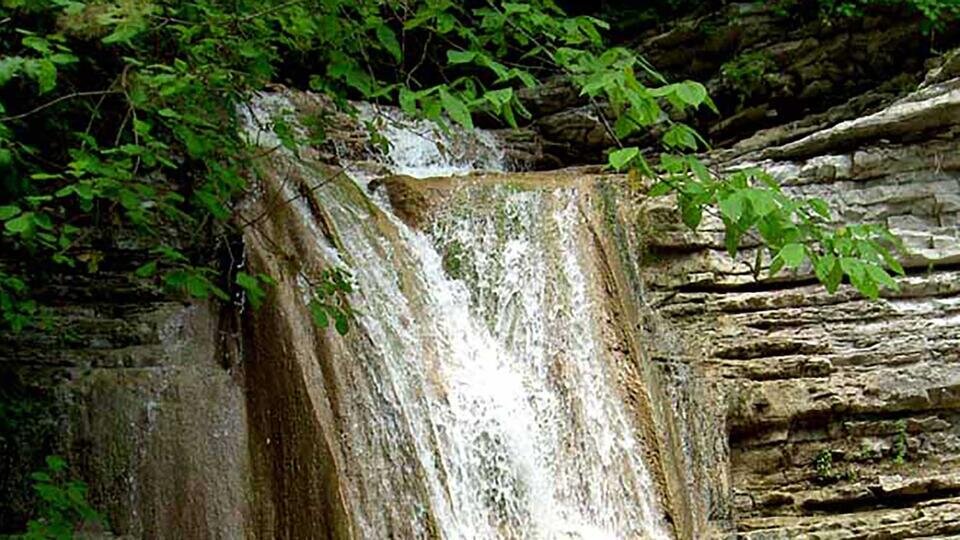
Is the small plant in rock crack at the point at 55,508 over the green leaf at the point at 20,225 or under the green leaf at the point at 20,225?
under

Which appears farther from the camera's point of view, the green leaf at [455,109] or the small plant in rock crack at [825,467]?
the small plant in rock crack at [825,467]

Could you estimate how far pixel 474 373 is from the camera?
5.77m

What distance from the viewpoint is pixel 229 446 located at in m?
4.74

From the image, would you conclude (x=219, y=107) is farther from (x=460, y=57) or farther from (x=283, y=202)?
(x=460, y=57)

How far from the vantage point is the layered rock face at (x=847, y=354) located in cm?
602

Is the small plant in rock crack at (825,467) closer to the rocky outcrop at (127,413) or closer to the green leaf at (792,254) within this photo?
the rocky outcrop at (127,413)

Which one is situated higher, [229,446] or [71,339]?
[71,339]

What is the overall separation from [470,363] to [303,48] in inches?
96.7

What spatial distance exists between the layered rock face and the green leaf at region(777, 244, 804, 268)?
3.66 meters

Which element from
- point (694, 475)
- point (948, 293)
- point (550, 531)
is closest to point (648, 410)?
point (694, 475)

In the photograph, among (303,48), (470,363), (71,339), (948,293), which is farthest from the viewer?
(948,293)

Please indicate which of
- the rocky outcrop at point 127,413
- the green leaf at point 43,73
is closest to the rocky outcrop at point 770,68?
the rocky outcrop at point 127,413

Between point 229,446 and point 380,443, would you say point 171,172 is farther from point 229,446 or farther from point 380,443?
point 380,443

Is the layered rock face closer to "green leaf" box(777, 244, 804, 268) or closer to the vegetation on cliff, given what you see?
the vegetation on cliff
